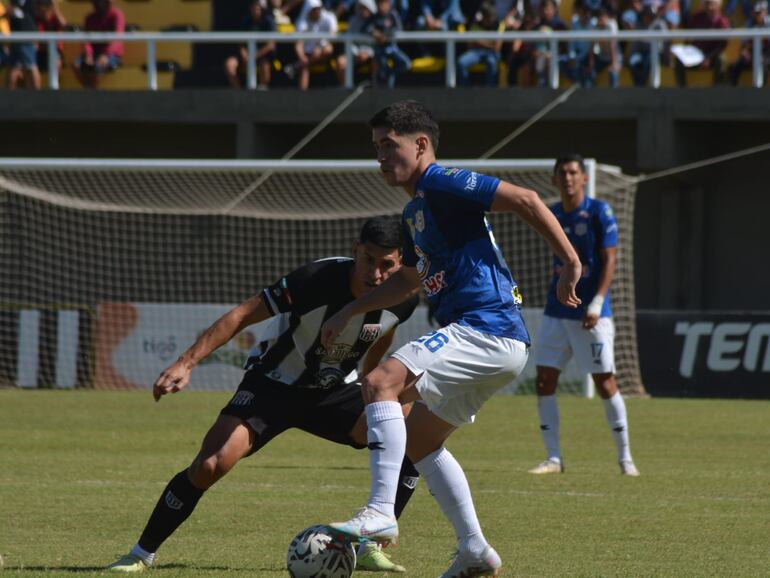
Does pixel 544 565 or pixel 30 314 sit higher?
pixel 544 565

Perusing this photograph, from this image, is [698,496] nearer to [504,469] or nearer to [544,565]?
[504,469]

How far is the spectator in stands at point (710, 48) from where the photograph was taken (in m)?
21.2

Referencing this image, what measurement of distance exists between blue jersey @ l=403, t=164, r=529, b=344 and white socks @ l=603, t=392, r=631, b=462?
Answer: 5.05 m

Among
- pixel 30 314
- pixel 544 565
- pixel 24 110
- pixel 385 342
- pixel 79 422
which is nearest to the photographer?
pixel 544 565

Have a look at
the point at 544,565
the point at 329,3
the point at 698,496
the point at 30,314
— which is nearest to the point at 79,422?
the point at 30,314

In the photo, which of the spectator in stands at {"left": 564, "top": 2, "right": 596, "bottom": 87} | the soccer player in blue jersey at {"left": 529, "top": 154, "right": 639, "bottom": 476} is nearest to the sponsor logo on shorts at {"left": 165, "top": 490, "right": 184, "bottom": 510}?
the soccer player in blue jersey at {"left": 529, "top": 154, "right": 639, "bottom": 476}

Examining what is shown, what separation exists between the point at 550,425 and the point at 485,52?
11.9 meters

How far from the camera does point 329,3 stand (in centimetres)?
2389

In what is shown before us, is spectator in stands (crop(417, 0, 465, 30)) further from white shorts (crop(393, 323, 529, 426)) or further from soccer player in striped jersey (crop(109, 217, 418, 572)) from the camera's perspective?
white shorts (crop(393, 323, 529, 426))

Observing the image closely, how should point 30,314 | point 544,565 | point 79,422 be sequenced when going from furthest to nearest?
point 30,314
point 79,422
point 544,565

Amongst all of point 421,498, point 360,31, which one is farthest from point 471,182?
point 360,31

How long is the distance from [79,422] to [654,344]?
25.3 feet

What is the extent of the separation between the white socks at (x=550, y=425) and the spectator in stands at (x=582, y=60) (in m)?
11.3

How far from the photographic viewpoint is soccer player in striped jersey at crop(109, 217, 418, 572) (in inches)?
252
